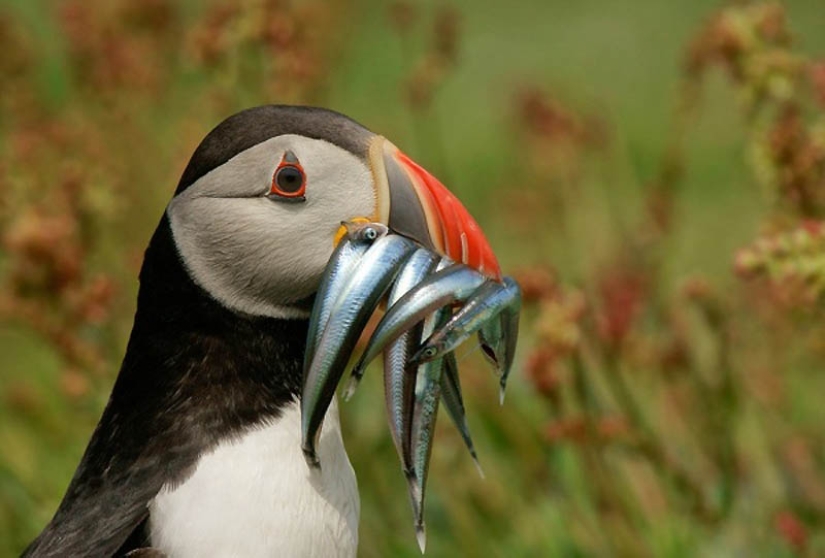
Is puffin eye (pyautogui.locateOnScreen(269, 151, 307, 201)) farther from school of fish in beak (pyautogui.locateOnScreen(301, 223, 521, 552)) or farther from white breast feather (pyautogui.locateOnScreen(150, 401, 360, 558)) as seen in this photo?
white breast feather (pyautogui.locateOnScreen(150, 401, 360, 558))

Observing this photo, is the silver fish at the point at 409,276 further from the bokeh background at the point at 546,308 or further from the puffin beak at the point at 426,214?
the bokeh background at the point at 546,308

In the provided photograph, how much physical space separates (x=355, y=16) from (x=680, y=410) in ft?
18.0

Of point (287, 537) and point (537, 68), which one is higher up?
point (287, 537)

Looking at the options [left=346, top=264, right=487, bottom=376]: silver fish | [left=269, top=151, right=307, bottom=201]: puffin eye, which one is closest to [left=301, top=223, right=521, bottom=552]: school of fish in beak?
[left=346, top=264, right=487, bottom=376]: silver fish

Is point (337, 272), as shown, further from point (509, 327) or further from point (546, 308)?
point (546, 308)

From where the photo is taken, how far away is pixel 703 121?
980 cm

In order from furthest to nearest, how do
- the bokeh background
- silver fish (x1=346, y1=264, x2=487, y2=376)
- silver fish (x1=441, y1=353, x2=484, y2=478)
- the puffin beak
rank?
the bokeh background < silver fish (x1=441, y1=353, x2=484, y2=478) < the puffin beak < silver fish (x1=346, y1=264, x2=487, y2=376)

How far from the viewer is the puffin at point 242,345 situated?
2734 mm

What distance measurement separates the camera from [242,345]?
287cm

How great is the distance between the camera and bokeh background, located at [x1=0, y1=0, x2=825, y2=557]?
363 cm

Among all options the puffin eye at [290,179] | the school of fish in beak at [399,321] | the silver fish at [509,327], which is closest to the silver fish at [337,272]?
the school of fish in beak at [399,321]

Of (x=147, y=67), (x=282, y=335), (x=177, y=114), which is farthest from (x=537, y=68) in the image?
(x=282, y=335)

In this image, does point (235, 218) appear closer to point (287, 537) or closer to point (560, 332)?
point (287, 537)

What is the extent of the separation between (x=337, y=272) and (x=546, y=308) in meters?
0.93
